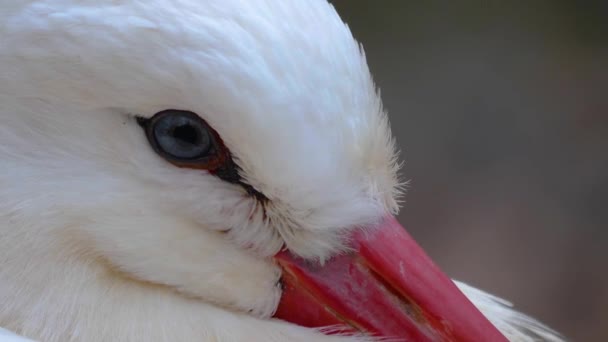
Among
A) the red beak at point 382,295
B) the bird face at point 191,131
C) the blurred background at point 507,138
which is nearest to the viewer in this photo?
the bird face at point 191,131

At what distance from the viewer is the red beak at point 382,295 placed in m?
1.41

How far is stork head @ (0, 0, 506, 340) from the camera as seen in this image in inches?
48.9

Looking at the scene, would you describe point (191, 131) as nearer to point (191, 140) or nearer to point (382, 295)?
point (191, 140)

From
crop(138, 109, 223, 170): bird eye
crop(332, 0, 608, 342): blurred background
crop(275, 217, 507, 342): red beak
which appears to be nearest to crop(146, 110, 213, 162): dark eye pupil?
crop(138, 109, 223, 170): bird eye

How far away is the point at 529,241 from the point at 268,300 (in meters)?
2.79

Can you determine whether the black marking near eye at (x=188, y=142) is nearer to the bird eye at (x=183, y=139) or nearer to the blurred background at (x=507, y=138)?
the bird eye at (x=183, y=139)

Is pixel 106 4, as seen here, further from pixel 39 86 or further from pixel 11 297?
pixel 11 297

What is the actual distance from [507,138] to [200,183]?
10.8 feet

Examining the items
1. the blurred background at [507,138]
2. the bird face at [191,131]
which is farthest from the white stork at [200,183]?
the blurred background at [507,138]

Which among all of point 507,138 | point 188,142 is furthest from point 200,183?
point 507,138

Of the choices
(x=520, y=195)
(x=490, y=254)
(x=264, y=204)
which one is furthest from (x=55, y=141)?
(x=520, y=195)

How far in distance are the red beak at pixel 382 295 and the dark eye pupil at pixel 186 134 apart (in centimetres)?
25

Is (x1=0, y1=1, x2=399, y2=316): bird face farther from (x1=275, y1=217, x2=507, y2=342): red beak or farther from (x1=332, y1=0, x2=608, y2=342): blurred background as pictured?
(x1=332, y1=0, x2=608, y2=342): blurred background

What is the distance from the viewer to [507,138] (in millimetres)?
4406
